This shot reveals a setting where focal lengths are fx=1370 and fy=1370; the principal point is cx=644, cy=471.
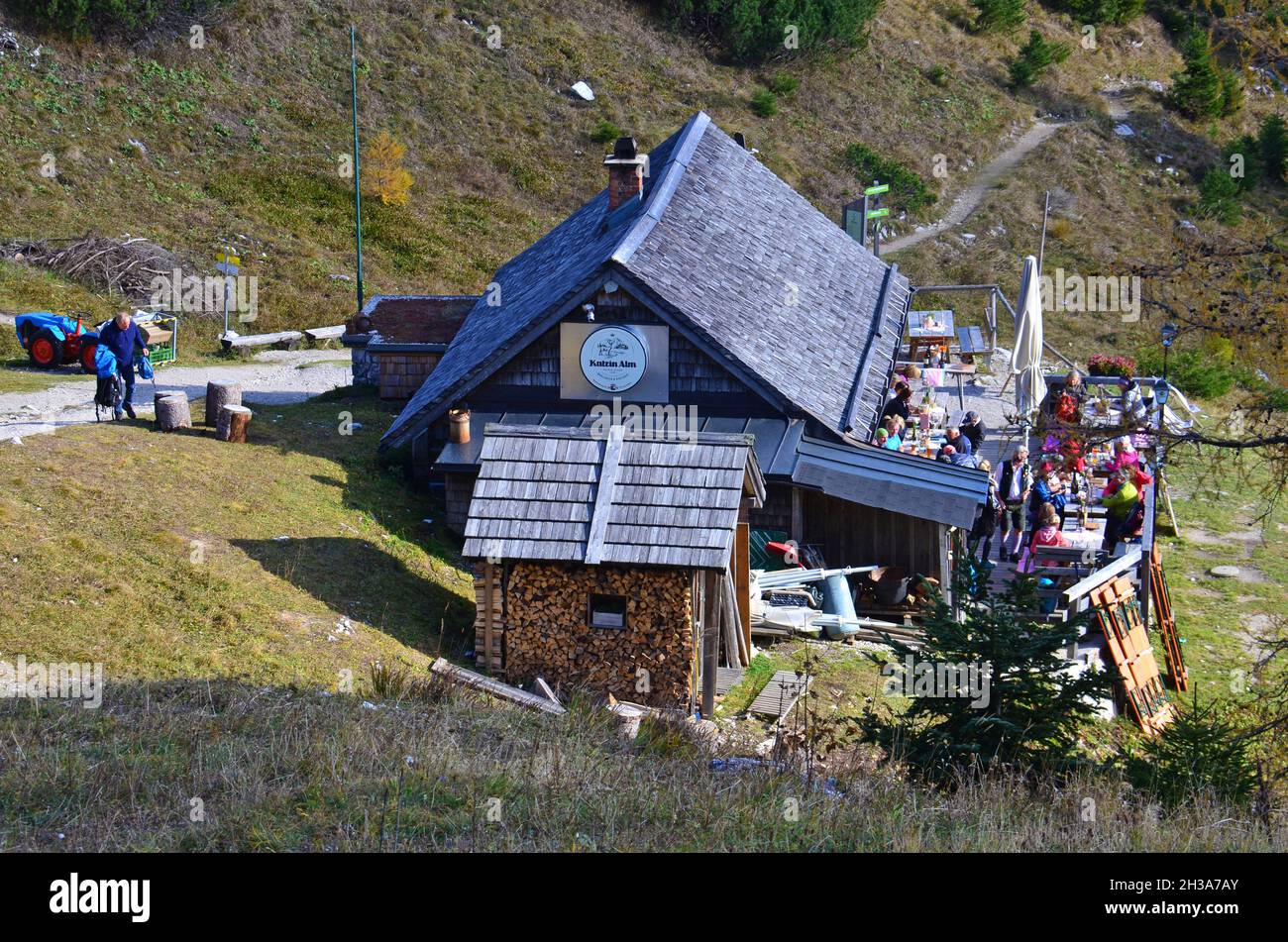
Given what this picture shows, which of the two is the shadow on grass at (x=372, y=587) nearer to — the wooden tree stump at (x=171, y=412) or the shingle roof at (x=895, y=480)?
the wooden tree stump at (x=171, y=412)

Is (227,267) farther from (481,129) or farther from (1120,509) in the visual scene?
(1120,509)

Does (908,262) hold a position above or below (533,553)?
above

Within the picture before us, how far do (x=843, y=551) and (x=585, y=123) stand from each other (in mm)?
32639

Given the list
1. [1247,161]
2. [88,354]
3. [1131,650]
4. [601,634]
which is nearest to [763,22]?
[1247,161]

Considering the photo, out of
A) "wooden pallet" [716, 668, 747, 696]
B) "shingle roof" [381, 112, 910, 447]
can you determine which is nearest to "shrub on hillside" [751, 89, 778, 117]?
"shingle roof" [381, 112, 910, 447]

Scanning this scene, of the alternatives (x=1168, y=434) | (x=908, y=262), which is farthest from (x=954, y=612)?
(x=908, y=262)

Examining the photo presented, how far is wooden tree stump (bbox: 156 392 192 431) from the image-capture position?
800 inches

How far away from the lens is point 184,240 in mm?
36656

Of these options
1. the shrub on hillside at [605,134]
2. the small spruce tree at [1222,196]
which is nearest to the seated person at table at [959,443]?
the shrub on hillside at [605,134]

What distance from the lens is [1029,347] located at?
78.3 ft

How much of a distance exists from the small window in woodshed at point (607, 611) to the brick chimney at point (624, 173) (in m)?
10.7
